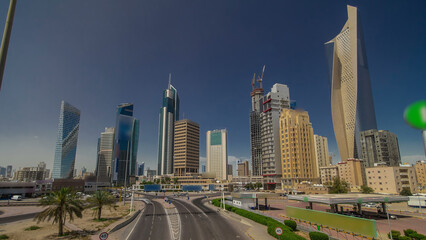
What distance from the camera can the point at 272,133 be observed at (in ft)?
547

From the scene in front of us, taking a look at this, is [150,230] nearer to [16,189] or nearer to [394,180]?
[394,180]

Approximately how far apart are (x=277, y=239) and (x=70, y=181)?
151 metres

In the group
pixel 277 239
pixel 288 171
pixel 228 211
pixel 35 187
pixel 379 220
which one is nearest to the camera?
pixel 277 239

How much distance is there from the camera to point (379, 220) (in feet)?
151

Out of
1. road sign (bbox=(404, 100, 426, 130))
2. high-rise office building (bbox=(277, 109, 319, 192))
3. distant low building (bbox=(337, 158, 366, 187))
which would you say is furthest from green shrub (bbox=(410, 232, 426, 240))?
distant low building (bbox=(337, 158, 366, 187))

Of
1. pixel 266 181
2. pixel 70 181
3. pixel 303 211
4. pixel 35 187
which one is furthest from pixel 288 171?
pixel 35 187

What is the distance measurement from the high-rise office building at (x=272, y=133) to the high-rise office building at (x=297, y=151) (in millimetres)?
13798

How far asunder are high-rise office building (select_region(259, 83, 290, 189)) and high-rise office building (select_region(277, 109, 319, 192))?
13798 mm

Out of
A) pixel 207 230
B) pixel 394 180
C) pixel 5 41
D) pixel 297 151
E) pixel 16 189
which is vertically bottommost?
pixel 207 230

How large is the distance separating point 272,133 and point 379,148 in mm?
96570

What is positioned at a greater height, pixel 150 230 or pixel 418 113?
pixel 418 113

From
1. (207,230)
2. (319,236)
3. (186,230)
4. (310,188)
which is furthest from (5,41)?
(310,188)

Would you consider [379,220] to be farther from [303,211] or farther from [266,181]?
[266,181]

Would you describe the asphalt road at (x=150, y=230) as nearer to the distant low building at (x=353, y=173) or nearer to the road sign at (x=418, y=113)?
the road sign at (x=418, y=113)
